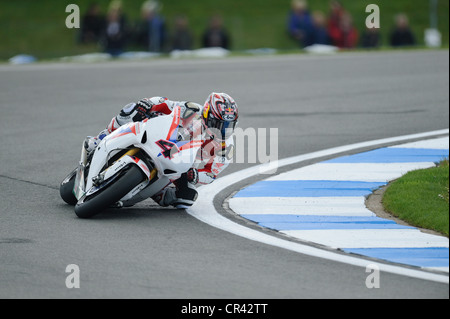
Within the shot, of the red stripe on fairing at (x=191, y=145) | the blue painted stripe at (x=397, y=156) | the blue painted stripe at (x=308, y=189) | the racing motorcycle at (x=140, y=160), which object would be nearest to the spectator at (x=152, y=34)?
the blue painted stripe at (x=397, y=156)

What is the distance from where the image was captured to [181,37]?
25.5 m

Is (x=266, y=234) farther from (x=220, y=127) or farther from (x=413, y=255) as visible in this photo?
(x=413, y=255)

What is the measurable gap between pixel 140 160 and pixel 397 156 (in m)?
4.40

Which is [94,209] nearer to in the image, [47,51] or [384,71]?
[384,71]

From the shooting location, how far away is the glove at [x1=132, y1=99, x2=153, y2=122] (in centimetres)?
895

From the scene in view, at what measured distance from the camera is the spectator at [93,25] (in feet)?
82.5

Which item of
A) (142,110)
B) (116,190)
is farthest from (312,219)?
(142,110)

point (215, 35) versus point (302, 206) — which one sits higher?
point (215, 35)

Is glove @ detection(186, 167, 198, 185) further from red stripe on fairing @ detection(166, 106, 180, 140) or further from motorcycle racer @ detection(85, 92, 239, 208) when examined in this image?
red stripe on fairing @ detection(166, 106, 180, 140)

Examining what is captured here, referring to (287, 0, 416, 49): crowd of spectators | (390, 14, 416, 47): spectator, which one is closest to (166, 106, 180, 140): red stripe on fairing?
(287, 0, 416, 49): crowd of spectators

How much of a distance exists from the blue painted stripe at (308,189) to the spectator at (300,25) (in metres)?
16.3

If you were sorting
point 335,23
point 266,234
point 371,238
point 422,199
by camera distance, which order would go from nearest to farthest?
point 371,238
point 266,234
point 422,199
point 335,23

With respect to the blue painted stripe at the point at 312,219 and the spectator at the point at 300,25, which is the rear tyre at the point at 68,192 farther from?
the spectator at the point at 300,25

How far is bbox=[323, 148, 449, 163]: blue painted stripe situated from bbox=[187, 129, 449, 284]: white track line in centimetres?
39
